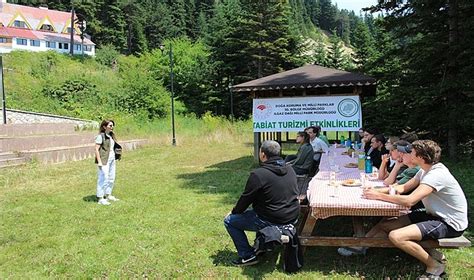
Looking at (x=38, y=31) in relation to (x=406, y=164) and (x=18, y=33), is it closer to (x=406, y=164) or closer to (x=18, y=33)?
(x=18, y=33)

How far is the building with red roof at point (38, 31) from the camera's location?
4928 cm

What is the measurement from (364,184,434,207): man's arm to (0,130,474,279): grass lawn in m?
0.81

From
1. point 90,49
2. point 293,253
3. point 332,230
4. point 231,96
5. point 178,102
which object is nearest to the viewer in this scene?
point 293,253

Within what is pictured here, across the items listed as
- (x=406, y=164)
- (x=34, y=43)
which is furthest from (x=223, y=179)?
(x=34, y=43)

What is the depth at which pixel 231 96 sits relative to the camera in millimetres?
31844

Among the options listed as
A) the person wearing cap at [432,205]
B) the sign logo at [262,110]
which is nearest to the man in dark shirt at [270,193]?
the person wearing cap at [432,205]

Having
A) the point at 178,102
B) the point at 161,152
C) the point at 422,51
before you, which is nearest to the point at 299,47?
the point at 178,102

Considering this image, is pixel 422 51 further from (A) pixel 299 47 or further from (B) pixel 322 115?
(A) pixel 299 47

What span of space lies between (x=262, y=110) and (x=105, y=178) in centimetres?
507

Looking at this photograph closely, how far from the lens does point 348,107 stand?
10102 mm

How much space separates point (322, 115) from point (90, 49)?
49.3 meters

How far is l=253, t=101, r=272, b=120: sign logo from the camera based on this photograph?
427 inches

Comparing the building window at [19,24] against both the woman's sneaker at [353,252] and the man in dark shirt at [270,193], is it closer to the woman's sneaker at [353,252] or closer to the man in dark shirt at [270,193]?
the man in dark shirt at [270,193]

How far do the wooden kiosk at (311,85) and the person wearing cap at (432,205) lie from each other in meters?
6.38
